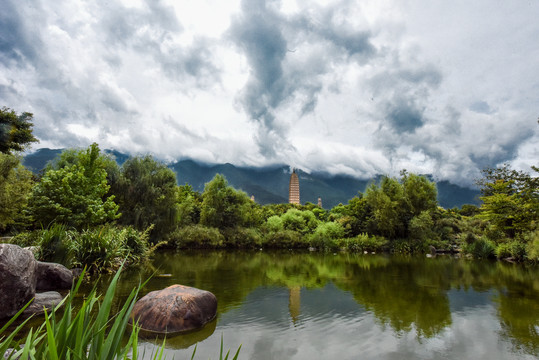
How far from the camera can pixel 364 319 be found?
22.2 ft

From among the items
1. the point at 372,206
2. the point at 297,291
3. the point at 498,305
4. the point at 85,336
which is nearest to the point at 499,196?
the point at 372,206

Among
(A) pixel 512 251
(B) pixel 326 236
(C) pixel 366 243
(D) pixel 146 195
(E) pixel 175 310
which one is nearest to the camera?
(E) pixel 175 310

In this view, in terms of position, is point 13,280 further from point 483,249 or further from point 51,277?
point 483,249

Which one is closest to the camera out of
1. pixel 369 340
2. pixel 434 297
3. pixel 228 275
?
pixel 369 340

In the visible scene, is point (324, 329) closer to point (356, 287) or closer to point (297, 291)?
point (297, 291)

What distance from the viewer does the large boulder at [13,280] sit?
5996mm

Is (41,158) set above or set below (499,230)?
above

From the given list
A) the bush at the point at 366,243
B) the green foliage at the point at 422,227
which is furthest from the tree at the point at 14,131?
the green foliage at the point at 422,227

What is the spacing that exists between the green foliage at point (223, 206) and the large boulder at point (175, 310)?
24303 mm

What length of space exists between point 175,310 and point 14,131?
22391mm

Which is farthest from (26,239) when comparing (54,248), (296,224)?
(296,224)

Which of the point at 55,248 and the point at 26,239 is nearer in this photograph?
the point at 55,248

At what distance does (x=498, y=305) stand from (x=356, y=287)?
13.1 ft

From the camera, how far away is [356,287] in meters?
10.5
